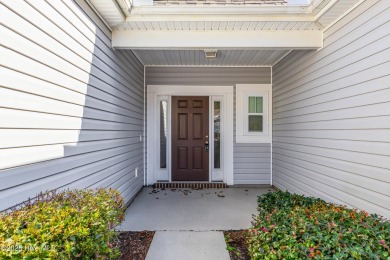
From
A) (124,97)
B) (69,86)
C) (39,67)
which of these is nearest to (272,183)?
(124,97)

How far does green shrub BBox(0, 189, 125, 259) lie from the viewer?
3.31ft

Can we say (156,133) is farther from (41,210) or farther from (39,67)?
(41,210)

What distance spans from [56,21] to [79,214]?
5.25 feet

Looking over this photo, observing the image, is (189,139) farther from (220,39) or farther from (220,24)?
(220,24)

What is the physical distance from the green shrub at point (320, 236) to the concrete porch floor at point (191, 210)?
4.38ft

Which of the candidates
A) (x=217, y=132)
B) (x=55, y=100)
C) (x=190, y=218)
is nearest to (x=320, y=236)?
(x=190, y=218)

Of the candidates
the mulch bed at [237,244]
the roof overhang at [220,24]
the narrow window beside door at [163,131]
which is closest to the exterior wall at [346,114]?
the roof overhang at [220,24]

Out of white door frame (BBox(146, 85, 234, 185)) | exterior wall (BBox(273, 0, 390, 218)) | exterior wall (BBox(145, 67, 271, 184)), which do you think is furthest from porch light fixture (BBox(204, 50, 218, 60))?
exterior wall (BBox(273, 0, 390, 218))

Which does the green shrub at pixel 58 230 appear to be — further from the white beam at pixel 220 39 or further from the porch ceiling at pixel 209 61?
the porch ceiling at pixel 209 61

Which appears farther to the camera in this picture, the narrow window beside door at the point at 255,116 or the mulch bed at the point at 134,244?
the narrow window beside door at the point at 255,116

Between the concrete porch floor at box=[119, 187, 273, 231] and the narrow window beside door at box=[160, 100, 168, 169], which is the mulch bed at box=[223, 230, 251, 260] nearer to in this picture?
the concrete porch floor at box=[119, 187, 273, 231]

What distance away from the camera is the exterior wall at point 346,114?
7.14ft

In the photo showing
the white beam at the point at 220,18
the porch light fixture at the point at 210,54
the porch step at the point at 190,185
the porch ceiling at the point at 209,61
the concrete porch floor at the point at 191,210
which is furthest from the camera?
the porch step at the point at 190,185

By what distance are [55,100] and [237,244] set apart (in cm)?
244
